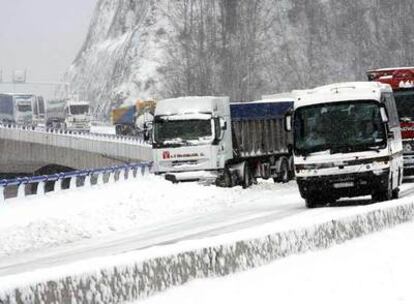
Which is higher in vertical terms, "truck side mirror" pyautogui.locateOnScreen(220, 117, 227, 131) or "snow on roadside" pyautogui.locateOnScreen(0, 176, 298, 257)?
"truck side mirror" pyautogui.locateOnScreen(220, 117, 227, 131)

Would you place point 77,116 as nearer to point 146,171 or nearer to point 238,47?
point 238,47

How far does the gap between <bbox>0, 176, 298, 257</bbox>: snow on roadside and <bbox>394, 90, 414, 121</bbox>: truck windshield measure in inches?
164

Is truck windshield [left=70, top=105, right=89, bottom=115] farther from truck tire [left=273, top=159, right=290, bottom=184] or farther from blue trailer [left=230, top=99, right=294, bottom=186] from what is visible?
truck tire [left=273, top=159, right=290, bottom=184]

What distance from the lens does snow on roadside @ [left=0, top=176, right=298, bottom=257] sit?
70.7ft

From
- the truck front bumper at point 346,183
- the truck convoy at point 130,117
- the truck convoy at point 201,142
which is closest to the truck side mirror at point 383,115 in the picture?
the truck front bumper at point 346,183

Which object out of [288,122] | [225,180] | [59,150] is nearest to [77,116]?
[59,150]

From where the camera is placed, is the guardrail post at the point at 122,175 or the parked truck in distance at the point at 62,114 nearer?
the guardrail post at the point at 122,175

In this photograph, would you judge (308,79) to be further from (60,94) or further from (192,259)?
(192,259)

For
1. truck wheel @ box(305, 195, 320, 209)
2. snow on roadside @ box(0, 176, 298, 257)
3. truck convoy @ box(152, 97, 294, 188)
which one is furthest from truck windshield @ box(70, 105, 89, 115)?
truck wheel @ box(305, 195, 320, 209)

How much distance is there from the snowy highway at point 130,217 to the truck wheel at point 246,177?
0.70m

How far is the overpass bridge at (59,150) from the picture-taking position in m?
66.8

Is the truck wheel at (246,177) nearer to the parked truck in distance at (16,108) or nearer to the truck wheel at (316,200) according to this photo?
the truck wheel at (316,200)

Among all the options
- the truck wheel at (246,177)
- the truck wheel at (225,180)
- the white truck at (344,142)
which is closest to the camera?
the white truck at (344,142)

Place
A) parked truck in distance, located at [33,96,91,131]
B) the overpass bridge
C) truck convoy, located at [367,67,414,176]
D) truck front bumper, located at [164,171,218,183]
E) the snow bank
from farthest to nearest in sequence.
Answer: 1. parked truck in distance, located at [33,96,91,131]
2. the overpass bridge
3. truck front bumper, located at [164,171,218,183]
4. truck convoy, located at [367,67,414,176]
5. the snow bank
